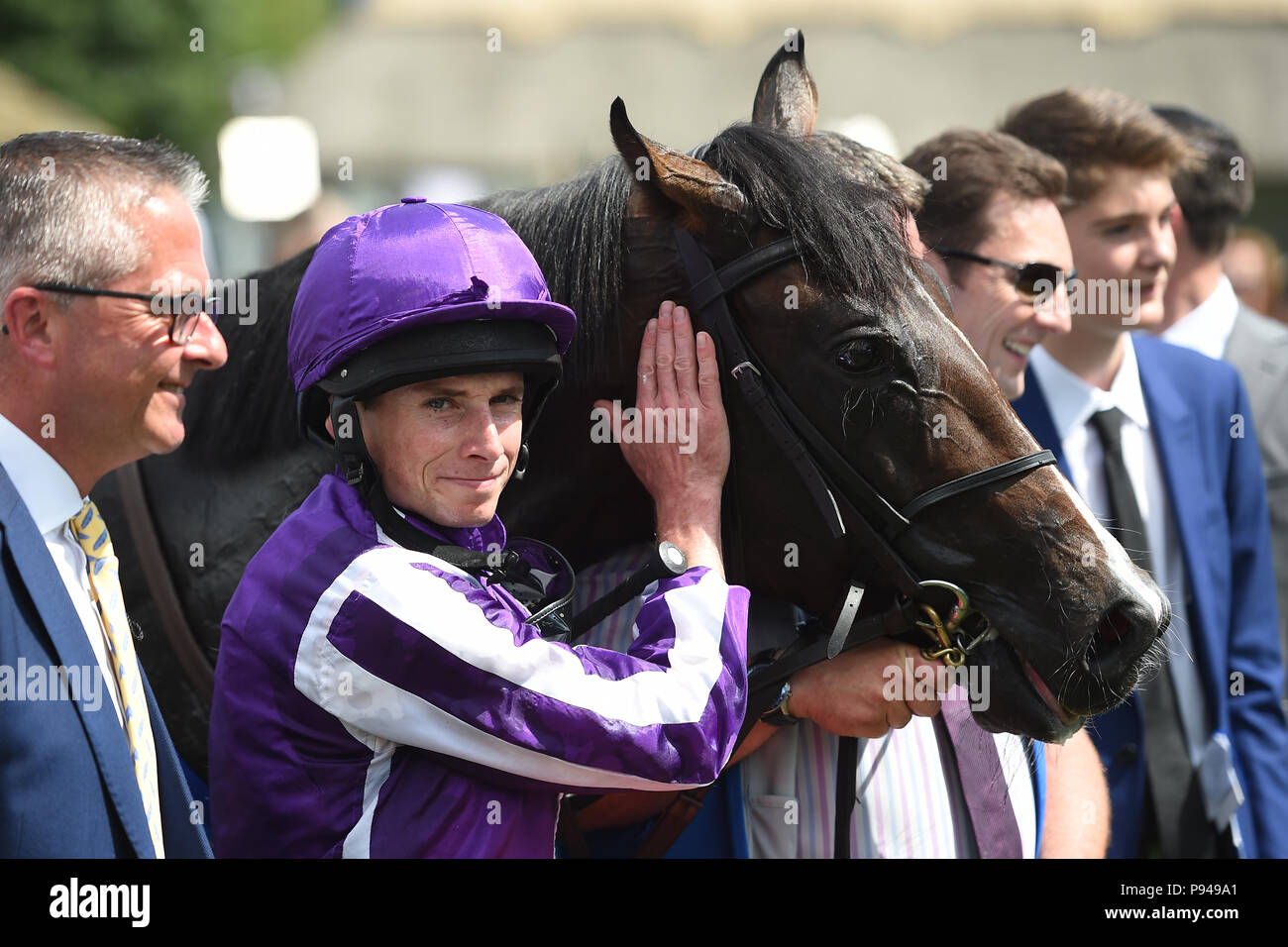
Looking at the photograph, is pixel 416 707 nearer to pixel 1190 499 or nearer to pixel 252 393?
pixel 252 393

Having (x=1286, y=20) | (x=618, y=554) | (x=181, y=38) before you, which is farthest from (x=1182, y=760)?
(x=1286, y=20)

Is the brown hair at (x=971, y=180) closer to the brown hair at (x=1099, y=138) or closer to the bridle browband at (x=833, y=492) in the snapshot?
→ the brown hair at (x=1099, y=138)

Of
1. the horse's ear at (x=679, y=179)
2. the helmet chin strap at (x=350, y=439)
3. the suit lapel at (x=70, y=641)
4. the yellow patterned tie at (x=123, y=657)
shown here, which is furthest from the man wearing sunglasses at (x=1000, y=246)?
the suit lapel at (x=70, y=641)

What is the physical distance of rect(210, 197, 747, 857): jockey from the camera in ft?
6.34

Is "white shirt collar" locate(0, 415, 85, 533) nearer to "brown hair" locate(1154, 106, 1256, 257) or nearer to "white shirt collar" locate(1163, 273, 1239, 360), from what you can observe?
"white shirt collar" locate(1163, 273, 1239, 360)

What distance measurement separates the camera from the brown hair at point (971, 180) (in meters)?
3.61

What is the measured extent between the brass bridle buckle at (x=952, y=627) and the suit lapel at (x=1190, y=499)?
6.33ft

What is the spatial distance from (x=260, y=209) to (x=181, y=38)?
47.6 ft

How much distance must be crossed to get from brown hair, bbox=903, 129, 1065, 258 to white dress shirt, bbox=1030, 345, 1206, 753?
27.3 inches

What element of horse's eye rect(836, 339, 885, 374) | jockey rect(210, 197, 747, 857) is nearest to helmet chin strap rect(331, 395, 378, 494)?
jockey rect(210, 197, 747, 857)

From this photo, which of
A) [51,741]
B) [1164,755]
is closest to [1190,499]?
[1164,755]

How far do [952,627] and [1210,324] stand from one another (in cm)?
385

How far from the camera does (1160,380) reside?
426 cm
